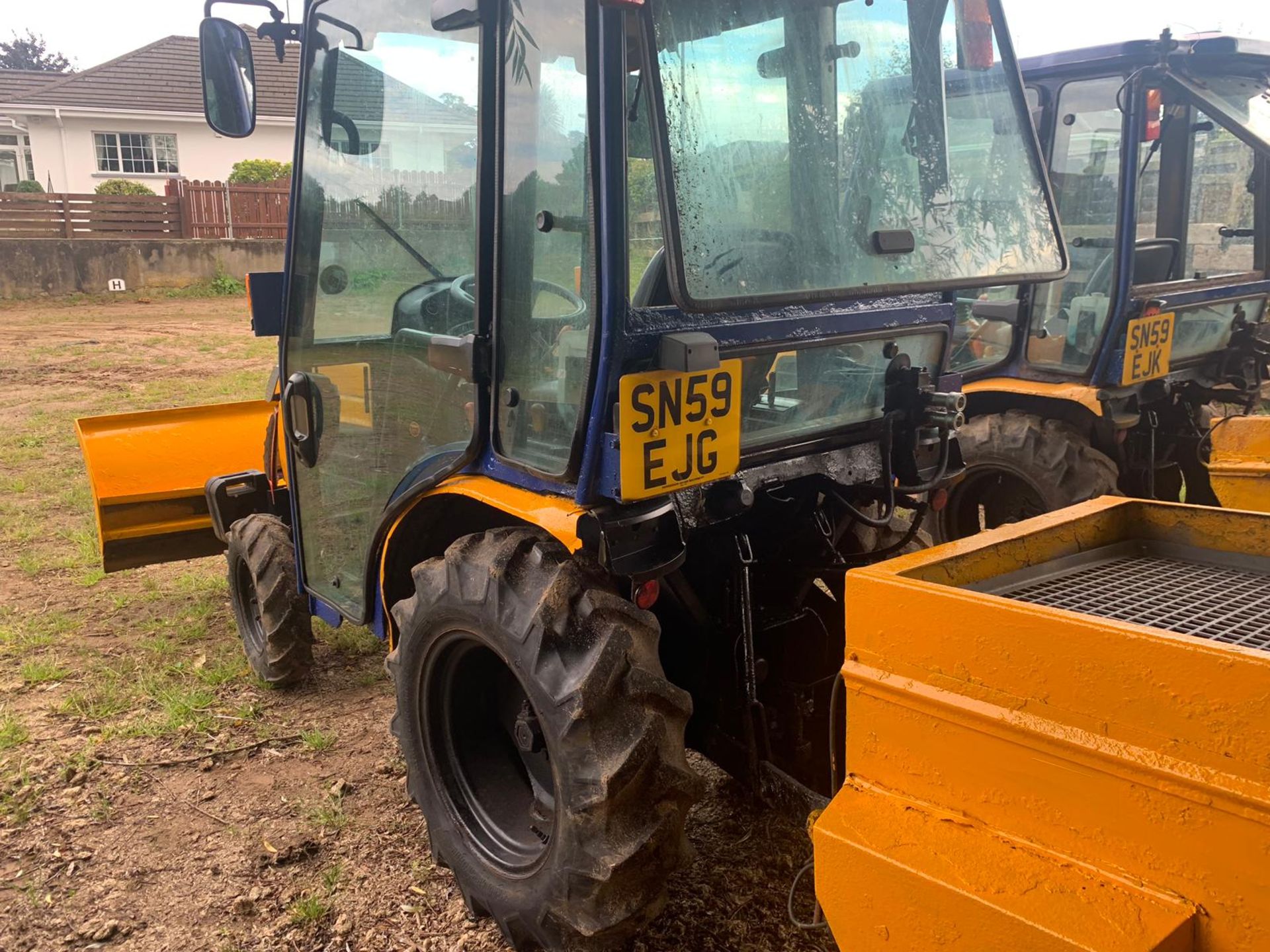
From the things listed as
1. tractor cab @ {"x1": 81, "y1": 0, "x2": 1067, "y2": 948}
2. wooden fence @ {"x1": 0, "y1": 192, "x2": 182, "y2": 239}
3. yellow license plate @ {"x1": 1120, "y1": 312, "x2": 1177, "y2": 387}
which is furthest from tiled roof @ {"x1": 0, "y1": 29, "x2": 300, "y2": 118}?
tractor cab @ {"x1": 81, "y1": 0, "x2": 1067, "y2": 948}

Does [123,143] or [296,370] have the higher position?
[123,143]

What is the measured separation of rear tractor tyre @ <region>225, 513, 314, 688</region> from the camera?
3820 millimetres

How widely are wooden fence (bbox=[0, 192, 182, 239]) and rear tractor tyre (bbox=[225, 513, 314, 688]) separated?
1701cm

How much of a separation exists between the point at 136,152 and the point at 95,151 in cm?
93

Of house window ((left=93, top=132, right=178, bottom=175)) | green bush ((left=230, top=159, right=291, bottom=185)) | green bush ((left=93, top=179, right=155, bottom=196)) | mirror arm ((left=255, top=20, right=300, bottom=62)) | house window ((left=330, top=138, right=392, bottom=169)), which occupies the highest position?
house window ((left=93, top=132, right=178, bottom=175))

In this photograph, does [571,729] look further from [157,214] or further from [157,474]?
[157,214]

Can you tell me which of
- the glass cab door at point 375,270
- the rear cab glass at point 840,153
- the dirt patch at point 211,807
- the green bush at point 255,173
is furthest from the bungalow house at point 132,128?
the rear cab glass at point 840,153

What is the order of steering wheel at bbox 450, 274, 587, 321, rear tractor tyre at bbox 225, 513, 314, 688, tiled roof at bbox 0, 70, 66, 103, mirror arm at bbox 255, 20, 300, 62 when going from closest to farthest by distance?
steering wheel at bbox 450, 274, 587, 321, mirror arm at bbox 255, 20, 300, 62, rear tractor tyre at bbox 225, 513, 314, 688, tiled roof at bbox 0, 70, 66, 103

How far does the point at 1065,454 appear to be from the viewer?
4.23 meters

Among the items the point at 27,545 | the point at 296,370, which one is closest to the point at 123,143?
the point at 27,545

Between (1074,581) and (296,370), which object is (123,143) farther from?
(1074,581)

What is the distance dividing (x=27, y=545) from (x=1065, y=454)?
17.6 feet

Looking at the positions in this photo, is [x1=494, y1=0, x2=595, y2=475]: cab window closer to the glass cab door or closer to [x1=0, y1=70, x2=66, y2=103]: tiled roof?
the glass cab door

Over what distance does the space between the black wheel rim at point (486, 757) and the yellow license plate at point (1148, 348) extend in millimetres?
3023
